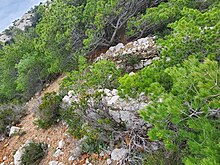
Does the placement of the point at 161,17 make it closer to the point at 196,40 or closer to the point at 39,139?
the point at 196,40

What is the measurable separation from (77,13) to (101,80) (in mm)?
5428

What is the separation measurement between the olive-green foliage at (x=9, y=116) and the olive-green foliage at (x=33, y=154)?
2400 millimetres

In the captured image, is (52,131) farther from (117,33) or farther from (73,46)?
(117,33)

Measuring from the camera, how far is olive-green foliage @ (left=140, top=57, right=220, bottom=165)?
2.77 meters

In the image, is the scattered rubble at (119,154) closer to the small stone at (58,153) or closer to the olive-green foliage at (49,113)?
the small stone at (58,153)

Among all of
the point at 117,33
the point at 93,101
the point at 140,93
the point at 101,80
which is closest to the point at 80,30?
the point at 117,33

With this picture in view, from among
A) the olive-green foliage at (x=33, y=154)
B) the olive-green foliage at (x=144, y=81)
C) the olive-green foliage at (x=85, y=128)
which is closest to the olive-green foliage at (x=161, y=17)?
the olive-green foliage at (x=144, y=81)

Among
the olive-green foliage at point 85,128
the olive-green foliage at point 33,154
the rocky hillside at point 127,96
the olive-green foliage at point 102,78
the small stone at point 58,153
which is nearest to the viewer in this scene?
the rocky hillside at point 127,96

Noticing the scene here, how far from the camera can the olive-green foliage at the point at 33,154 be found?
20.8 feet

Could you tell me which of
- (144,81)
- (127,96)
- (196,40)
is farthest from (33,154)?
(196,40)

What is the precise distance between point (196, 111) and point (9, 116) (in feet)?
Result: 25.0

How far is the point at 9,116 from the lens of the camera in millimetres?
8961

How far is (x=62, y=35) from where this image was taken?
10961 mm

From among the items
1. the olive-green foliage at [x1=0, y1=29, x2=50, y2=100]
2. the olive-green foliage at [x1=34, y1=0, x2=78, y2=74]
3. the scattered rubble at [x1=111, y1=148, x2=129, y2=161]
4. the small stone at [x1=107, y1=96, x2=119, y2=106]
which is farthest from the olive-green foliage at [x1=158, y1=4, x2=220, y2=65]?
the olive-green foliage at [x1=0, y1=29, x2=50, y2=100]
